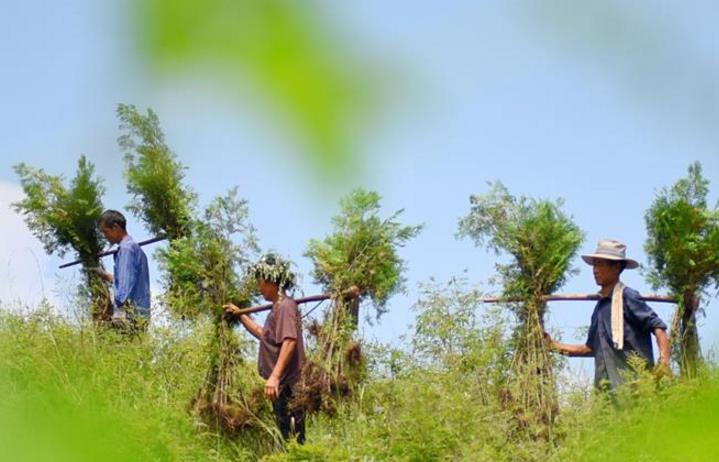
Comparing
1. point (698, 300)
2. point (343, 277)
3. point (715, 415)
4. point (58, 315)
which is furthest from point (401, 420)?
point (715, 415)

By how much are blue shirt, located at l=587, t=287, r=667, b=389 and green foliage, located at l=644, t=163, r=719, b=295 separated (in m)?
0.51

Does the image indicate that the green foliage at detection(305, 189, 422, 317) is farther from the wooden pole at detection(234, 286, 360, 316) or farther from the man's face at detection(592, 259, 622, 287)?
the man's face at detection(592, 259, 622, 287)

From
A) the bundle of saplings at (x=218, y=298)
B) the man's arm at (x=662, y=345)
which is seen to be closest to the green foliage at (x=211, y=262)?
the bundle of saplings at (x=218, y=298)

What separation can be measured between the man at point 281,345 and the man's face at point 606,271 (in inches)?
48.2

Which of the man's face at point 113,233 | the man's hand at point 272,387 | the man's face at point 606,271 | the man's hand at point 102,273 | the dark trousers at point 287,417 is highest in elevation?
the man's hand at point 102,273

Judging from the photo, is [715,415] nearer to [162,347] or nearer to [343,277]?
[343,277]

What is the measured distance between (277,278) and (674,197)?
178cm

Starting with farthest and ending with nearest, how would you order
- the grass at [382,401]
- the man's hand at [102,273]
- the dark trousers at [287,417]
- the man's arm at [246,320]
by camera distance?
1. the man's hand at [102,273]
2. the man's arm at [246,320]
3. the dark trousers at [287,417]
4. the grass at [382,401]

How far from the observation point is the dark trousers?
5285 mm

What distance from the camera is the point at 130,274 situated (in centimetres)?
539

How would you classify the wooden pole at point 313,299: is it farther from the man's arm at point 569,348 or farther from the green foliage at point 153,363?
the man's arm at point 569,348

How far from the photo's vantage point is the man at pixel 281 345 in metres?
5.14

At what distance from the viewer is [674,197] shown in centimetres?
551

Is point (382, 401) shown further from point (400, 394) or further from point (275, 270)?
point (275, 270)
